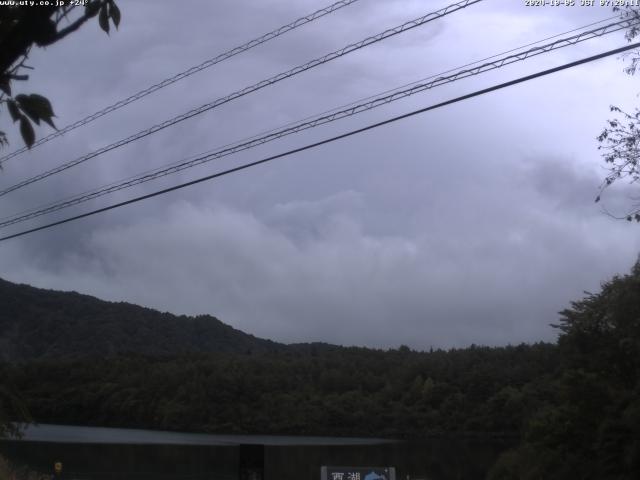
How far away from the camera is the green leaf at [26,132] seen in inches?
153

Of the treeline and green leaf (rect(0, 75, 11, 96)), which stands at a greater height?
the treeline

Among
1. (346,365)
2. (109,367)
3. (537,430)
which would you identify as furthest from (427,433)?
(537,430)

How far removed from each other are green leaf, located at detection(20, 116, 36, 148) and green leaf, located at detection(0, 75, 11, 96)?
161 millimetres

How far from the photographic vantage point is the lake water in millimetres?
43812

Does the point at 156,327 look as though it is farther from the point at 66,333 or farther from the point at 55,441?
the point at 55,441

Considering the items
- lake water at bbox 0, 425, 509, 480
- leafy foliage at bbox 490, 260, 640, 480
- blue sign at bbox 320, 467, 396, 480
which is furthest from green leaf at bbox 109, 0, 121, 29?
lake water at bbox 0, 425, 509, 480

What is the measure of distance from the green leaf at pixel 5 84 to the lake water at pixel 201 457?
34.4 meters

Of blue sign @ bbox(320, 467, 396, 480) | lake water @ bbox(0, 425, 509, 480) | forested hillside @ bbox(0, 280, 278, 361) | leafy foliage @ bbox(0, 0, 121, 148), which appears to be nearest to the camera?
leafy foliage @ bbox(0, 0, 121, 148)

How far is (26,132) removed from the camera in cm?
389

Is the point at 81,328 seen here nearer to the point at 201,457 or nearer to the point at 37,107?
the point at 201,457

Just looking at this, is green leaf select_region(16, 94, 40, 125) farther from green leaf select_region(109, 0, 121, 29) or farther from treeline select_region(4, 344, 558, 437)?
treeline select_region(4, 344, 558, 437)

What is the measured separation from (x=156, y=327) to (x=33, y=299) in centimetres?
3293

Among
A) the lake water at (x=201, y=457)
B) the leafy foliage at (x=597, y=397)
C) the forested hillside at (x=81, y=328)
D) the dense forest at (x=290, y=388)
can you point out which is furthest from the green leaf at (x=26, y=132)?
the forested hillside at (x=81, y=328)

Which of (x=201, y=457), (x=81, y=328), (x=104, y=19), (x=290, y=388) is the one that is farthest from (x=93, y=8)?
(x=290, y=388)
